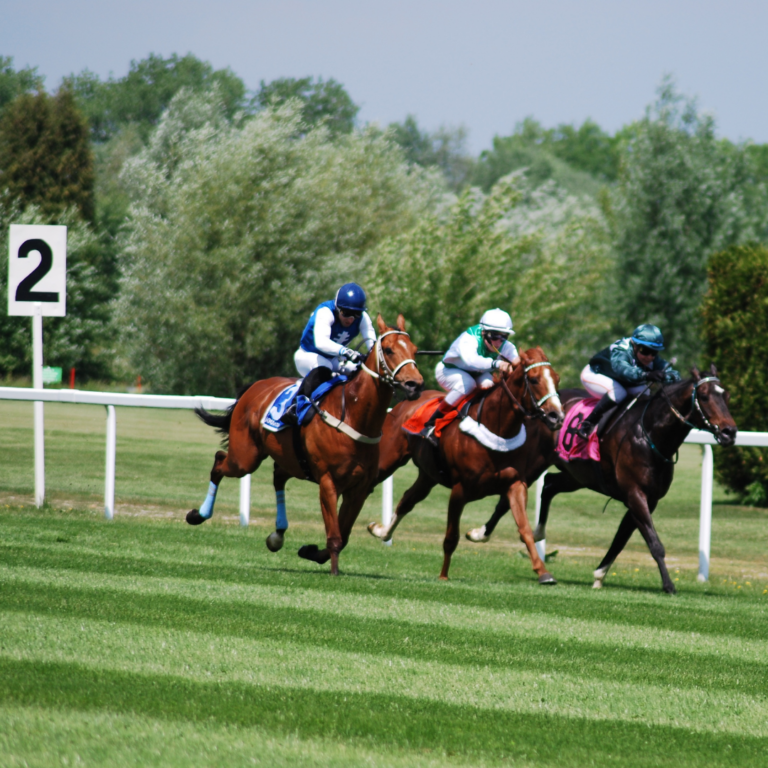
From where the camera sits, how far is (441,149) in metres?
73.8

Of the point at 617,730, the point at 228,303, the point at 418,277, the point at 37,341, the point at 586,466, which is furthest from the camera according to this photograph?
the point at 228,303

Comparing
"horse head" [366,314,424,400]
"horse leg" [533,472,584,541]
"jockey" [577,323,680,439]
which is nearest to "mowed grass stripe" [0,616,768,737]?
"horse head" [366,314,424,400]

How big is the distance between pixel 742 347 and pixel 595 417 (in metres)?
5.98

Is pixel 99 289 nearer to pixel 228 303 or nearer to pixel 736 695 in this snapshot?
pixel 228 303

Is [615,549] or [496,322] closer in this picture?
[496,322]

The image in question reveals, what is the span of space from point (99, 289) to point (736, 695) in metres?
32.8

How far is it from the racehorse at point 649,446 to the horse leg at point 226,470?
204 cm

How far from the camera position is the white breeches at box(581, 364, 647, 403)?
33.8 ft

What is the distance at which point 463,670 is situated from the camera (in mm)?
5391

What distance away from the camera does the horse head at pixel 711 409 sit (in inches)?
356

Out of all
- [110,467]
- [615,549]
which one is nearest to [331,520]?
[615,549]

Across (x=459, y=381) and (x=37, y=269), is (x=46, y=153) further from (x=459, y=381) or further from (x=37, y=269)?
(x=459, y=381)

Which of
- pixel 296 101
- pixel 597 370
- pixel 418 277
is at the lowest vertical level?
pixel 597 370

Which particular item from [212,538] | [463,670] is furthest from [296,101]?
[463,670]
